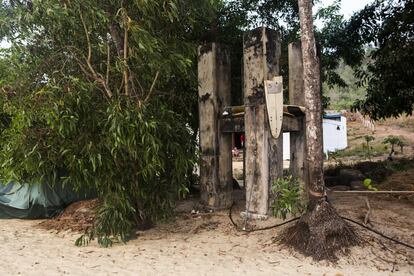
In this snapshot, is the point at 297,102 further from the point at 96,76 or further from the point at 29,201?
the point at 29,201

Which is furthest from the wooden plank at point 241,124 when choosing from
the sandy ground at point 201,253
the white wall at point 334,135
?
the white wall at point 334,135

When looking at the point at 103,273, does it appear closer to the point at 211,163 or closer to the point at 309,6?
the point at 211,163

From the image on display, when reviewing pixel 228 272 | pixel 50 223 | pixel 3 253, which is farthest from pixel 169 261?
pixel 50 223

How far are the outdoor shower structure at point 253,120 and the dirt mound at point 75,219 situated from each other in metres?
2.18

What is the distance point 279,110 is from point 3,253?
177 inches

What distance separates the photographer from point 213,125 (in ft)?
24.1

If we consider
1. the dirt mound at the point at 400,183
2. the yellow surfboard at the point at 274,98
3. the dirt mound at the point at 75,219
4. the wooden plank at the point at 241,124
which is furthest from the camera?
the dirt mound at the point at 400,183

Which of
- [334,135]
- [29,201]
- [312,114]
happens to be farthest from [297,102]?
[334,135]

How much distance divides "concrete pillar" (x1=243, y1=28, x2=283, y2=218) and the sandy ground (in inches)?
20.9

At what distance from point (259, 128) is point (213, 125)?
1.13 meters

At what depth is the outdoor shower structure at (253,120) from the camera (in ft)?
21.2

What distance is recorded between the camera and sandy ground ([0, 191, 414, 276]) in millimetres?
4867

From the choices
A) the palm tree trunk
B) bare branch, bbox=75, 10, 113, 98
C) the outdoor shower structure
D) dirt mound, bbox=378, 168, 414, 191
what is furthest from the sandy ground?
bare branch, bbox=75, 10, 113, 98

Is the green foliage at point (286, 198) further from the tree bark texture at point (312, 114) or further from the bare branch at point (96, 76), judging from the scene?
the bare branch at point (96, 76)
